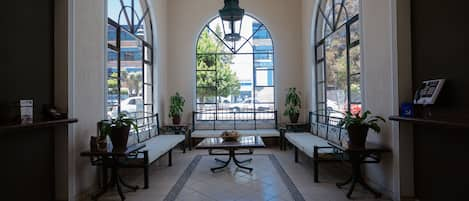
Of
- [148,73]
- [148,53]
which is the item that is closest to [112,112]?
[148,73]

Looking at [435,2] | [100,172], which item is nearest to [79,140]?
[100,172]

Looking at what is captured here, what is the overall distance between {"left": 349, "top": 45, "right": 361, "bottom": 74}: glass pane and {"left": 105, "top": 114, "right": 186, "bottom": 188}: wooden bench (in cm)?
332

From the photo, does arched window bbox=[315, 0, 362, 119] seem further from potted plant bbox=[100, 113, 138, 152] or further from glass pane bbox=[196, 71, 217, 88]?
potted plant bbox=[100, 113, 138, 152]

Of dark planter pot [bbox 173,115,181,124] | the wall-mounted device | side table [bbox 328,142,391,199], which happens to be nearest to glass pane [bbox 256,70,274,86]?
dark planter pot [bbox 173,115,181,124]

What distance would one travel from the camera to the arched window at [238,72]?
8109 mm

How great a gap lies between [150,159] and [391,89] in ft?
10.5

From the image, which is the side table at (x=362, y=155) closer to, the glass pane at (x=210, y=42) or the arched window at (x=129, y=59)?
the arched window at (x=129, y=59)

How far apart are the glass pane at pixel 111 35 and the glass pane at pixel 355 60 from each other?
3868mm

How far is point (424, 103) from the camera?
2.79 metres

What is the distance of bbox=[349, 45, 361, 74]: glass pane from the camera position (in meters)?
4.62

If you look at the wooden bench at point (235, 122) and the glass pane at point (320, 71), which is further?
the wooden bench at point (235, 122)

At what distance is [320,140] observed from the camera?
557cm

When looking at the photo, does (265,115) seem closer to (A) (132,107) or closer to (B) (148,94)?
(B) (148,94)

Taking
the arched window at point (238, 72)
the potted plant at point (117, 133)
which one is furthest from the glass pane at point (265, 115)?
the potted plant at point (117, 133)
